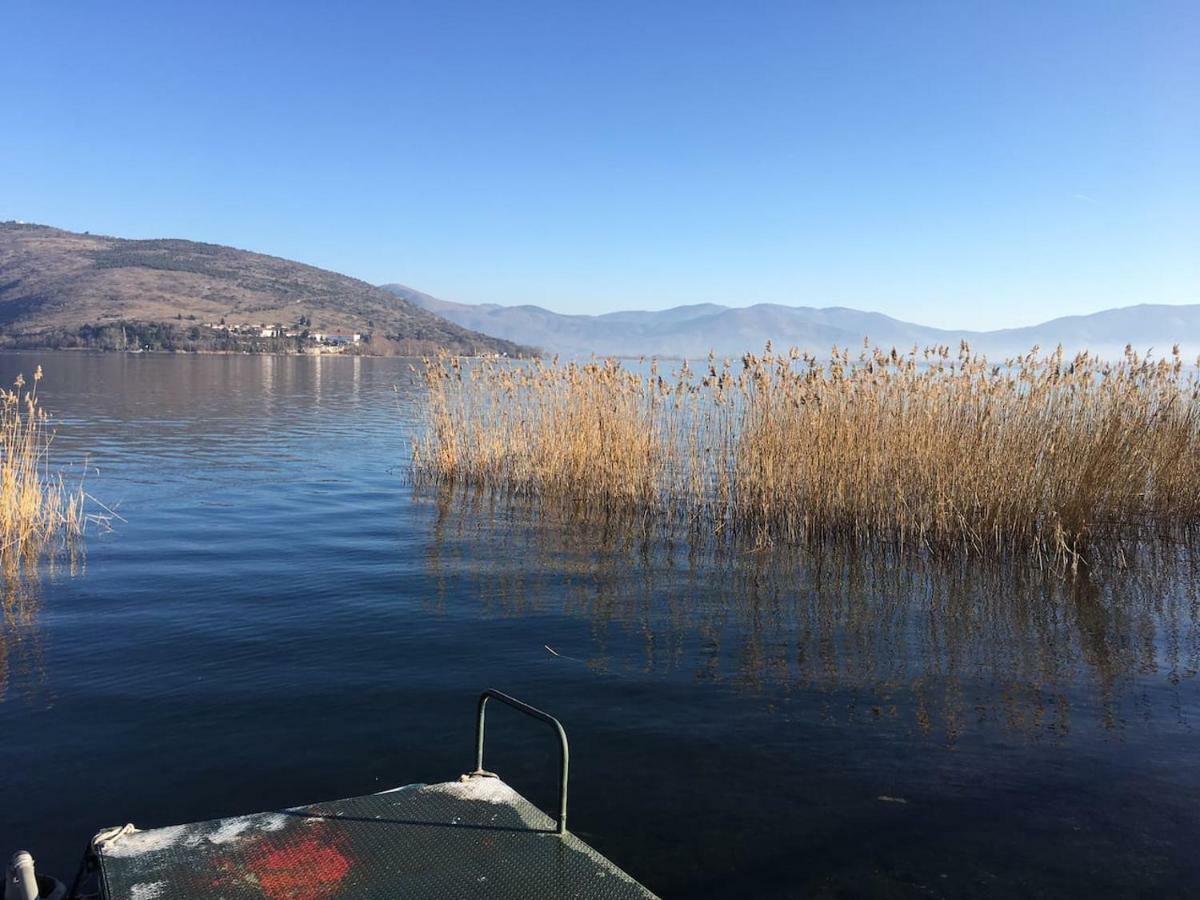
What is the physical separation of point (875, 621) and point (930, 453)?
10.1 ft

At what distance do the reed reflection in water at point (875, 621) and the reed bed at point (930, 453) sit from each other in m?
0.56

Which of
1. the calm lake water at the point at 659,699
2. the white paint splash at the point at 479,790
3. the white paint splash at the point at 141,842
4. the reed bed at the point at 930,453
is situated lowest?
the calm lake water at the point at 659,699

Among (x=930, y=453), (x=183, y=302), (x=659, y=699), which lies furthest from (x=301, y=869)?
(x=183, y=302)

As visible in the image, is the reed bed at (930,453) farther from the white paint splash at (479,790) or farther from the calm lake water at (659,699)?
the white paint splash at (479,790)

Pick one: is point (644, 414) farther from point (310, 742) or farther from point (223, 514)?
point (310, 742)

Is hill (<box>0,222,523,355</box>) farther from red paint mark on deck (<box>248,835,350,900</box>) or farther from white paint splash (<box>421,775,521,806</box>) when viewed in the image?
red paint mark on deck (<box>248,835,350,900</box>)

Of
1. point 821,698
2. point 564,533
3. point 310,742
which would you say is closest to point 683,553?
point 564,533

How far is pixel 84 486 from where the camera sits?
50.3ft

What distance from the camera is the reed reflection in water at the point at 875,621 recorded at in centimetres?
648

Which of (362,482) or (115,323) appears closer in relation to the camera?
(362,482)

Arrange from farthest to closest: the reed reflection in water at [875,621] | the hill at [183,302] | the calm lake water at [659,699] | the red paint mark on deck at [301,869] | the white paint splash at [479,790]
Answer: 1. the hill at [183,302]
2. the reed reflection in water at [875,621]
3. the calm lake water at [659,699]
4. the white paint splash at [479,790]
5. the red paint mark on deck at [301,869]

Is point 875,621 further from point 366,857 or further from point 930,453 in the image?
point 366,857

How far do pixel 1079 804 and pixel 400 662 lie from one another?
4.97 m

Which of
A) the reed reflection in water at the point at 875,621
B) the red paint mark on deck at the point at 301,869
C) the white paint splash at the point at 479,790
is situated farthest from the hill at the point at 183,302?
the red paint mark on deck at the point at 301,869
